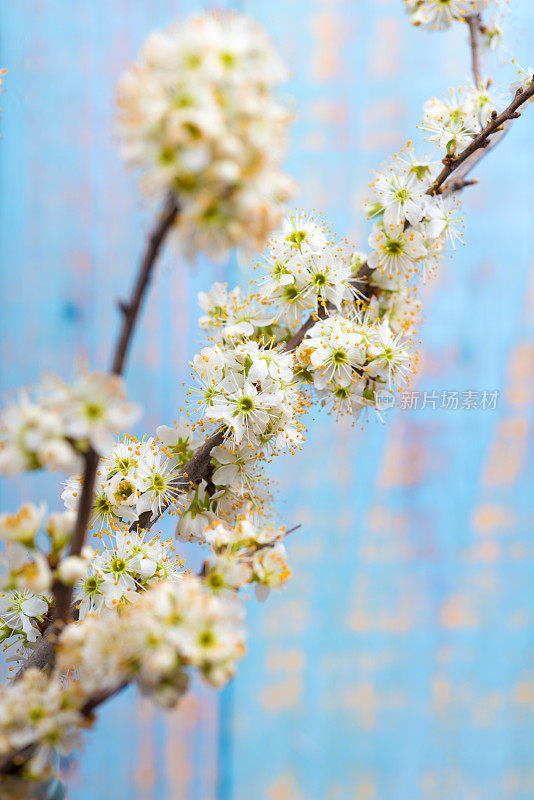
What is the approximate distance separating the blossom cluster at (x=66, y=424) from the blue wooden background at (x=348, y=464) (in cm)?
94

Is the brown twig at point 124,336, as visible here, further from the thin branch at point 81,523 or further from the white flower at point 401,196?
the white flower at point 401,196

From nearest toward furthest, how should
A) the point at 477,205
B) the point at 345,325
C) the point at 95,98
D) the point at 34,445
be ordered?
the point at 34,445 < the point at 345,325 < the point at 95,98 < the point at 477,205

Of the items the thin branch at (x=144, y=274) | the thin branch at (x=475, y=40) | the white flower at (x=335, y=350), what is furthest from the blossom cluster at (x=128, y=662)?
the thin branch at (x=475, y=40)

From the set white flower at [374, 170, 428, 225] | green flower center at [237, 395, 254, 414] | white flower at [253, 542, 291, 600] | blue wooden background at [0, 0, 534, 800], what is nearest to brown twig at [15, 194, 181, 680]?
white flower at [253, 542, 291, 600]

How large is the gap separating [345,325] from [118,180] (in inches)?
32.4

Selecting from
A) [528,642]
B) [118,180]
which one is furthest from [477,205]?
[528,642]

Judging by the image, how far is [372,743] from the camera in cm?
142

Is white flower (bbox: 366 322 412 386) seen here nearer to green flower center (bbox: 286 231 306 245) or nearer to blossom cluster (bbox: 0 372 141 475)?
→ green flower center (bbox: 286 231 306 245)

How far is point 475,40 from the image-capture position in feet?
2.52

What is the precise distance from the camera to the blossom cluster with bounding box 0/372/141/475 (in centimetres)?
34

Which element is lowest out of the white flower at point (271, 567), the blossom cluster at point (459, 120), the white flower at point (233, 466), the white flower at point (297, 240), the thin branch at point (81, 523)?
the thin branch at point (81, 523)

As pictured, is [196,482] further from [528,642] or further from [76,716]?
[528,642]

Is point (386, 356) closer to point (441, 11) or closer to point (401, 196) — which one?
point (401, 196)

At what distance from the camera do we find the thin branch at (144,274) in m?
0.33
